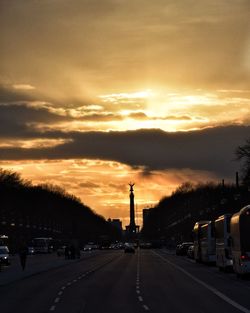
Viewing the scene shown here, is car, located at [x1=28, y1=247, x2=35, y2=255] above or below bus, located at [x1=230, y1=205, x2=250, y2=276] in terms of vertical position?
above

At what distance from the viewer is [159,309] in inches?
927

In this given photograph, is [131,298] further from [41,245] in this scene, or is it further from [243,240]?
[41,245]

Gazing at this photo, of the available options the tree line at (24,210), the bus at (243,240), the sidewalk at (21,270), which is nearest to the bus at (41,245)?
the tree line at (24,210)

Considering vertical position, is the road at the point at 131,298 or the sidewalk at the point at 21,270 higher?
the sidewalk at the point at 21,270

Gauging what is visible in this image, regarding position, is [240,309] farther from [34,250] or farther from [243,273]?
[34,250]

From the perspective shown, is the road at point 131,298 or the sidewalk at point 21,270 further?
the sidewalk at point 21,270

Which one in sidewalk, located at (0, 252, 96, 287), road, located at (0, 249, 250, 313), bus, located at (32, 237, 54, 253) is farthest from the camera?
bus, located at (32, 237, 54, 253)

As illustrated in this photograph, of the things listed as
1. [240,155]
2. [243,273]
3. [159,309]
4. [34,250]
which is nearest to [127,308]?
[159,309]

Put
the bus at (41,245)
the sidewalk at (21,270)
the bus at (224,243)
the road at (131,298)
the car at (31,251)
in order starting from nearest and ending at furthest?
the road at (131,298), the sidewalk at (21,270), the bus at (224,243), the car at (31,251), the bus at (41,245)

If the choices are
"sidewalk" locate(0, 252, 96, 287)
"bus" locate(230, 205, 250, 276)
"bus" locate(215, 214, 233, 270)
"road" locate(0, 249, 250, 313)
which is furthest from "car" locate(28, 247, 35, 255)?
"road" locate(0, 249, 250, 313)

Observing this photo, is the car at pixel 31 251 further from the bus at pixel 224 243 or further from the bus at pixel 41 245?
the bus at pixel 224 243

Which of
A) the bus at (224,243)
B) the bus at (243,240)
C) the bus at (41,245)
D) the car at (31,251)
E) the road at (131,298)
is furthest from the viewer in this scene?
the bus at (41,245)

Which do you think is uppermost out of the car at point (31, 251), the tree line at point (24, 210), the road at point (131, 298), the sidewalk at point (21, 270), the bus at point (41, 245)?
the tree line at point (24, 210)

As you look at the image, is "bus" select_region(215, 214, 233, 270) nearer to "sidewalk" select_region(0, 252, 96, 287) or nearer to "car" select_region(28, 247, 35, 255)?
"sidewalk" select_region(0, 252, 96, 287)
